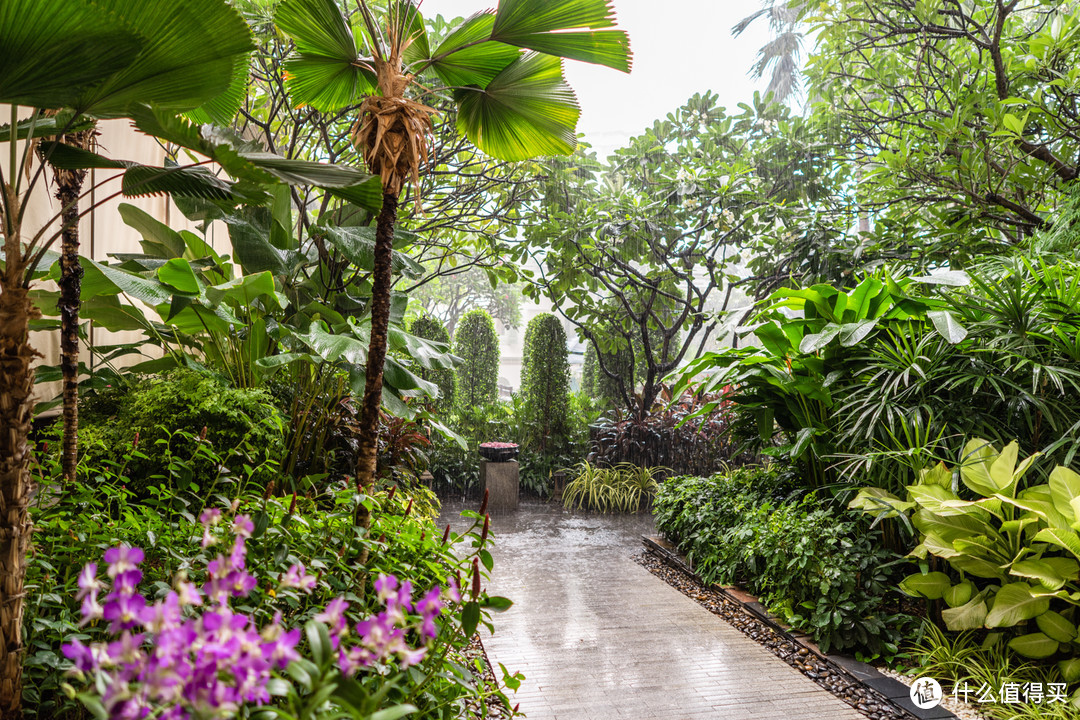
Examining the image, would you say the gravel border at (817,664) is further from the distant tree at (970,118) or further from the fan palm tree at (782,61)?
the fan palm tree at (782,61)

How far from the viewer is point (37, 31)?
1.13 meters

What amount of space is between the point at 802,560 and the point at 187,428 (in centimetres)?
322

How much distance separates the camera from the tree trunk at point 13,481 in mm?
1336

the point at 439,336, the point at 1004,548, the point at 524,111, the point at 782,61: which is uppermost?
the point at 782,61

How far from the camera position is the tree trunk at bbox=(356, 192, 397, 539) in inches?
89.8

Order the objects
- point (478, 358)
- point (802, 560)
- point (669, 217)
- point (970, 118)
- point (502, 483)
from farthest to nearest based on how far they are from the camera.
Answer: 1. point (478, 358)
2. point (502, 483)
3. point (669, 217)
4. point (970, 118)
5. point (802, 560)

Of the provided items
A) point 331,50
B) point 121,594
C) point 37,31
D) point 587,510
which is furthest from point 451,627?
point 587,510

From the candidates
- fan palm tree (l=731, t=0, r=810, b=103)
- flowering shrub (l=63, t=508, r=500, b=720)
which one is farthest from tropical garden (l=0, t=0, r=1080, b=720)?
fan palm tree (l=731, t=0, r=810, b=103)

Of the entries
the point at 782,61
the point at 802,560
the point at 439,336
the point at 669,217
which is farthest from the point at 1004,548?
the point at 782,61

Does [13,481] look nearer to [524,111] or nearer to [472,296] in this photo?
[524,111]

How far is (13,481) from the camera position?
53.9 inches

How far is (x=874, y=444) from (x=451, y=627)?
9.53ft

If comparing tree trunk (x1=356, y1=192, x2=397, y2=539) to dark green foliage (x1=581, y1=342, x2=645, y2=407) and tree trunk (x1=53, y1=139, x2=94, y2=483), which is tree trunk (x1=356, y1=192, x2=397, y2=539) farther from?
dark green foliage (x1=581, y1=342, x2=645, y2=407)

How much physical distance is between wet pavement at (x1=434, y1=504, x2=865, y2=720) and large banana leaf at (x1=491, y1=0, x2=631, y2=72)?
2.81m
